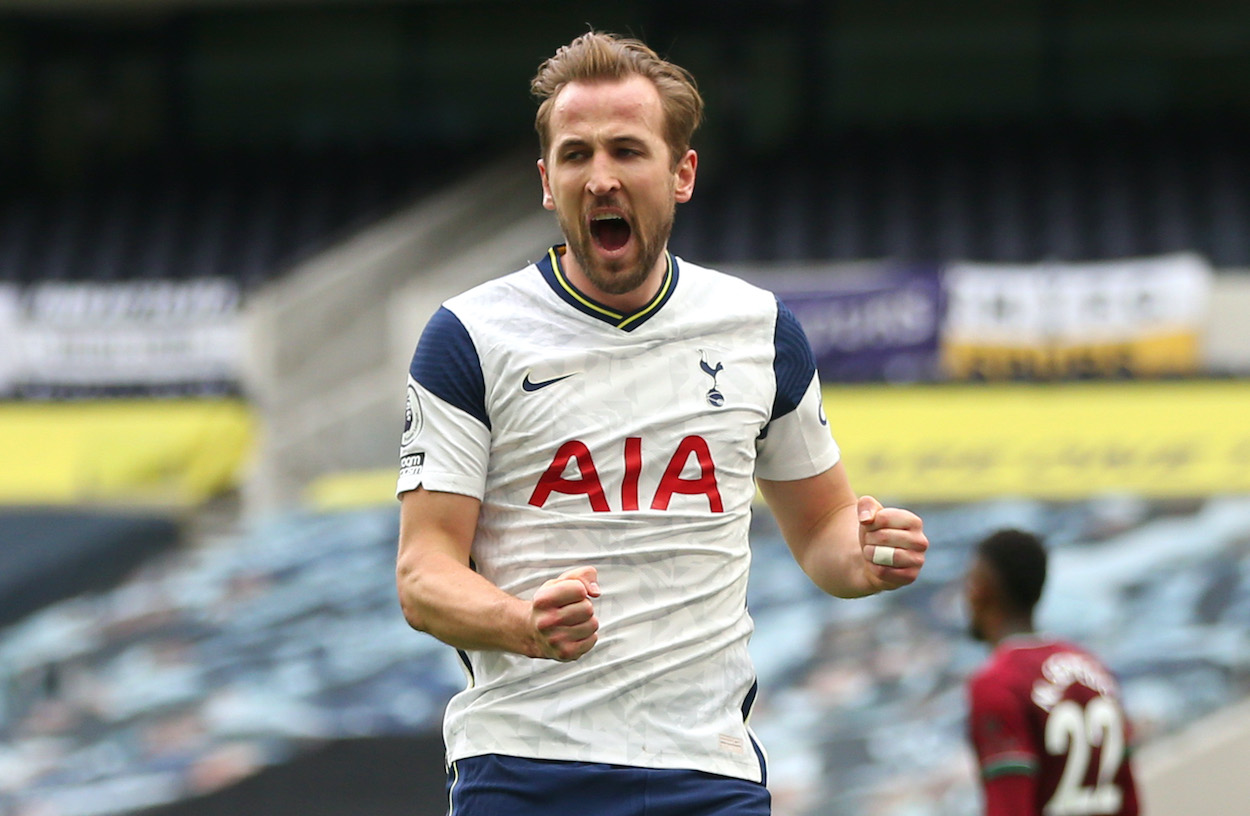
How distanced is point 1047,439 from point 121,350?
6822mm

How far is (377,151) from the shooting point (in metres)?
16.6

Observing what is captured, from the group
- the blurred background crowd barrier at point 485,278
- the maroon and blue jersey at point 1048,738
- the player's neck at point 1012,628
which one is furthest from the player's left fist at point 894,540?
the player's neck at point 1012,628

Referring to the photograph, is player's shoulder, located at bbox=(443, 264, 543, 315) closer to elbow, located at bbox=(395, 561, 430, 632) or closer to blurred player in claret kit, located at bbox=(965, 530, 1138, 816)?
elbow, located at bbox=(395, 561, 430, 632)

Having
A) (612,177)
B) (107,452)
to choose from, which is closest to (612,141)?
(612,177)

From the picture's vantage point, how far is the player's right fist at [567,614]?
2.39 m

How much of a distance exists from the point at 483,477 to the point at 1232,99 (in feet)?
46.1

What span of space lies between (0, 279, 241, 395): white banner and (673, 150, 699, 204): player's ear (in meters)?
9.88

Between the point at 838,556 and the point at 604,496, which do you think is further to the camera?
the point at 838,556

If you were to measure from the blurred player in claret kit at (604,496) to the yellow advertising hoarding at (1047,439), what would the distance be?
21.9ft

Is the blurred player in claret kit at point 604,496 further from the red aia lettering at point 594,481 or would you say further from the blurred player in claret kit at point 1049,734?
the blurred player in claret kit at point 1049,734

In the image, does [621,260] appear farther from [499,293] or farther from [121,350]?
[121,350]

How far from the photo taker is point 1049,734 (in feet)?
13.8

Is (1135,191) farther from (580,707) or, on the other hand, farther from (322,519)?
(580,707)

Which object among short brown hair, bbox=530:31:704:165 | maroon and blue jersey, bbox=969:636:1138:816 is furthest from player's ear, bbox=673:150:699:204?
maroon and blue jersey, bbox=969:636:1138:816
